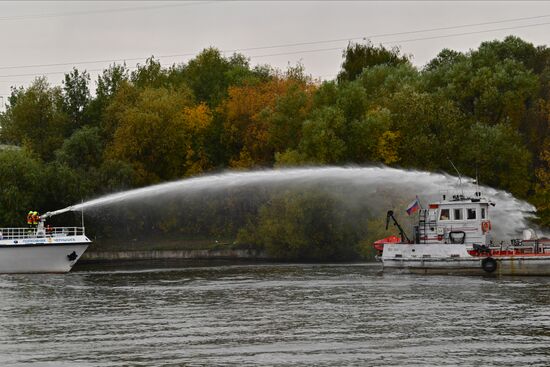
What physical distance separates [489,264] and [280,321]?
2514cm

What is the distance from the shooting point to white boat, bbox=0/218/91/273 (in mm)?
80062

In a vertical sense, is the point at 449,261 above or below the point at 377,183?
below

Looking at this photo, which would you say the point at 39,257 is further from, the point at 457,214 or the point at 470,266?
the point at 470,266

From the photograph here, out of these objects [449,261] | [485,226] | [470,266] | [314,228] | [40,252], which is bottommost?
[470,266]

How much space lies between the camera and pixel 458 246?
70188 millimetres

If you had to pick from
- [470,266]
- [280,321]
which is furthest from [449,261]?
[280,321]

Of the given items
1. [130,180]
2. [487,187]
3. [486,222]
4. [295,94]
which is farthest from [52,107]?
[486,222]

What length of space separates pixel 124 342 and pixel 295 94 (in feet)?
236

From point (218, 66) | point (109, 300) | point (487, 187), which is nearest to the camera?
point (109, 300)

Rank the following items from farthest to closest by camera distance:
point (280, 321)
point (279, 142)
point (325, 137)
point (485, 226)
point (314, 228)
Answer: point (279, 142) → point (325, 137) → point (314, 228) → point (485, 226) → point (280, 321)

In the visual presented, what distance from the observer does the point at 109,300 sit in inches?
2281

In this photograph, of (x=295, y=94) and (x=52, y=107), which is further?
(x=52, y=107)

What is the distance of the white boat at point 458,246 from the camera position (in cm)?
6869

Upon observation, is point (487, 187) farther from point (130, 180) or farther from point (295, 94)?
point (130, 180)
